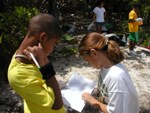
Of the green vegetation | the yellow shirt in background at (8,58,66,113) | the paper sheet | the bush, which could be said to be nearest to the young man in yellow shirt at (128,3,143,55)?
the green vegetation

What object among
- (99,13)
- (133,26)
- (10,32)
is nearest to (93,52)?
(10,32)

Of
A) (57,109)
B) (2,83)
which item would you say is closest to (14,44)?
(2,83)

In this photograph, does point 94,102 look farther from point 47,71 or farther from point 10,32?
point 10,32

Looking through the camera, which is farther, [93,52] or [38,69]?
[93,52]

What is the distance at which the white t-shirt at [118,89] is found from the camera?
215 cm

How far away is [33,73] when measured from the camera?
1967 millimetres

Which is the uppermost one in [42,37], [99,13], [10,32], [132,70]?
[42,37]

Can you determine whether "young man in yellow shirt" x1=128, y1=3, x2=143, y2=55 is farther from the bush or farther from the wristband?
the wristband

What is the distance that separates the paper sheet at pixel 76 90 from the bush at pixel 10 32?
324 centimetres

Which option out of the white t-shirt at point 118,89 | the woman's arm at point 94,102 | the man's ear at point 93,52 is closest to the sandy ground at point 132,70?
the woman's arm at point 94,102

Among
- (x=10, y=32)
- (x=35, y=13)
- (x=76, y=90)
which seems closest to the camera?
(x=76, y=90)

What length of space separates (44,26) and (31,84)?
1.22 ft

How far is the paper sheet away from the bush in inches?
127

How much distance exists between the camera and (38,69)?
1.97m
